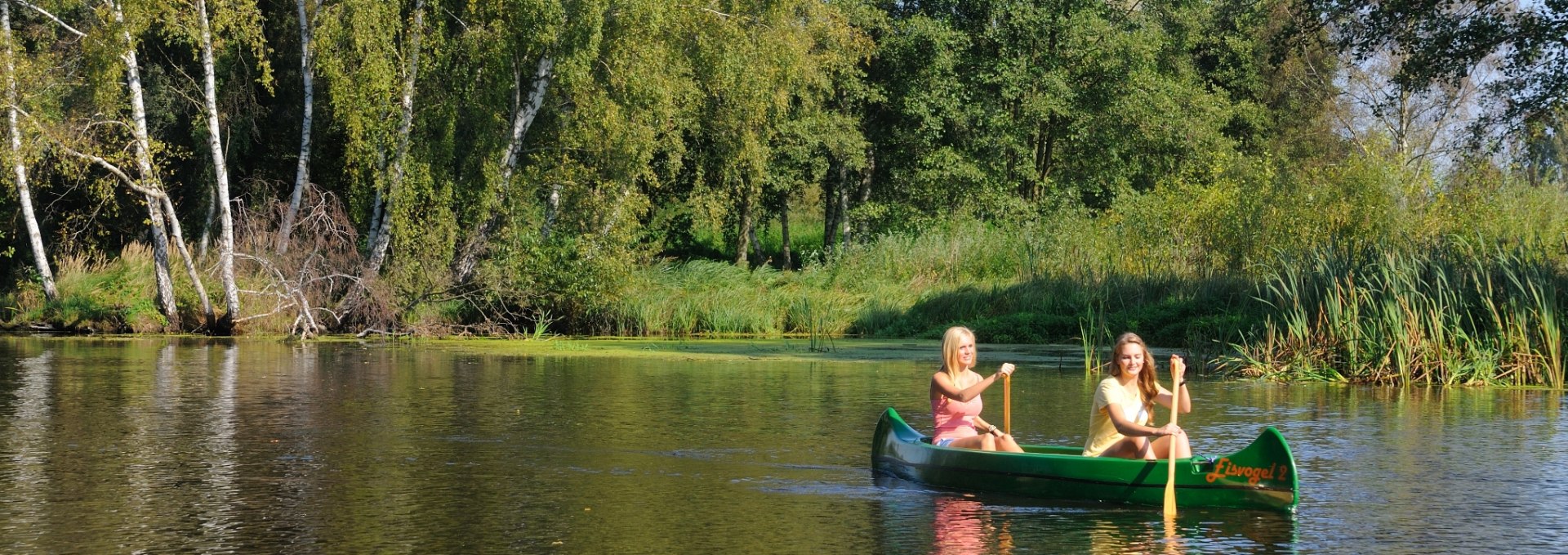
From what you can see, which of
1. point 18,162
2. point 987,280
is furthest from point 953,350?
point 18,162

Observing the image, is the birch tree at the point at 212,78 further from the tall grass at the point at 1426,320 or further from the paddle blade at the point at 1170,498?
the paddle blade at the point at 1170,498

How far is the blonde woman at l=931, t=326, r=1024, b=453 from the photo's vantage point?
9484 millimetres

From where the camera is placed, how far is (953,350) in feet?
31.2

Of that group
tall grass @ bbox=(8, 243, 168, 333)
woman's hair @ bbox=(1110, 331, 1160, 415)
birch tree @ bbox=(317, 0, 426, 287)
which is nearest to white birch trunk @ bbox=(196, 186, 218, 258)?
tall grass @ bbox=(8, 243, 168, 333)

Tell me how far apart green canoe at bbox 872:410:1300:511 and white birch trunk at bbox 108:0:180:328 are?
1927 cm

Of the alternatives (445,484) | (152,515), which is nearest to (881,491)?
(445,484)

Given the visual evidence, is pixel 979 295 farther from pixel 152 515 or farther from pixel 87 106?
pixel 152 515

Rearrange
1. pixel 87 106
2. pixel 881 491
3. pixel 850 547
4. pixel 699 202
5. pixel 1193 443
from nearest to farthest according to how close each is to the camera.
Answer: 1. pixel 850 547
2. pixel 881 491
3. pixel 1193 443
4. pixel 87 106
5. pixel 699 202

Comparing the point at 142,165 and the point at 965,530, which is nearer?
the point at 965,530

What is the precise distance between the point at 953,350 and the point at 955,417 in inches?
22.2

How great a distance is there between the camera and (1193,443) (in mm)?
11547

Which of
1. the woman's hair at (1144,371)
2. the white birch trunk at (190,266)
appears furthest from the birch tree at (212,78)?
the woman's hair at (1144,371)

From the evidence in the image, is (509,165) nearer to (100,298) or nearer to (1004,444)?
(100,298)

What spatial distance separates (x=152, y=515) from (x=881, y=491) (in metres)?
4.12
